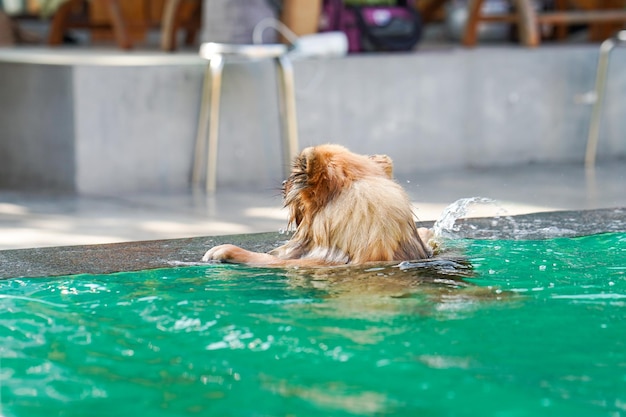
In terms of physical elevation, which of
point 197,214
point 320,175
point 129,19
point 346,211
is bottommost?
point 197,214

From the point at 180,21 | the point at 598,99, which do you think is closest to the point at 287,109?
the point at 180,21

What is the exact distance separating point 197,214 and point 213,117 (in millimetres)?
975

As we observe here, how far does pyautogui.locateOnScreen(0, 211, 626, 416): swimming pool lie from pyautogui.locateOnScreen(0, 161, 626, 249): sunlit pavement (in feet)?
5.05

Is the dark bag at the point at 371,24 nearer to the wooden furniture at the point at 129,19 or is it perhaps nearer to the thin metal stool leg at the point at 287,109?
the thin metal stool leg at the point at 287,109

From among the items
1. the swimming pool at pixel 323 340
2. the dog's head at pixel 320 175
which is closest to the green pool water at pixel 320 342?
the swimming pool at pixel 323 340

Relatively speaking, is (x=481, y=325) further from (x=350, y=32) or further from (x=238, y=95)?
(x=350, y=32)

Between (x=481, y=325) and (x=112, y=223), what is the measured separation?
3127 mm

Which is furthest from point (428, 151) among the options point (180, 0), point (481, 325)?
point (481, 325)

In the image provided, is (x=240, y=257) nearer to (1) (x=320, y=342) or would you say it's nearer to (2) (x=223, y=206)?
(1) (x=320, y=342)

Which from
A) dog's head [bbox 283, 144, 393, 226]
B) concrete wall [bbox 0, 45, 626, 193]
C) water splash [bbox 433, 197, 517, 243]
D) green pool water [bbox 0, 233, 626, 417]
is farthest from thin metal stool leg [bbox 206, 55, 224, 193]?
dog's head [bbox 283, 144, 393, 226]

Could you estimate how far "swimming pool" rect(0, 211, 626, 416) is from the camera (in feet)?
9.46

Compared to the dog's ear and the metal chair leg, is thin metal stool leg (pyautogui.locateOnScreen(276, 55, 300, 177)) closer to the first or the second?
the metal chair leg

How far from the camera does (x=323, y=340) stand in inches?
131

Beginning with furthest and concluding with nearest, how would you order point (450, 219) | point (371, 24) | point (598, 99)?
point (598, 99) < point (371, 24) < point (450, 219)
